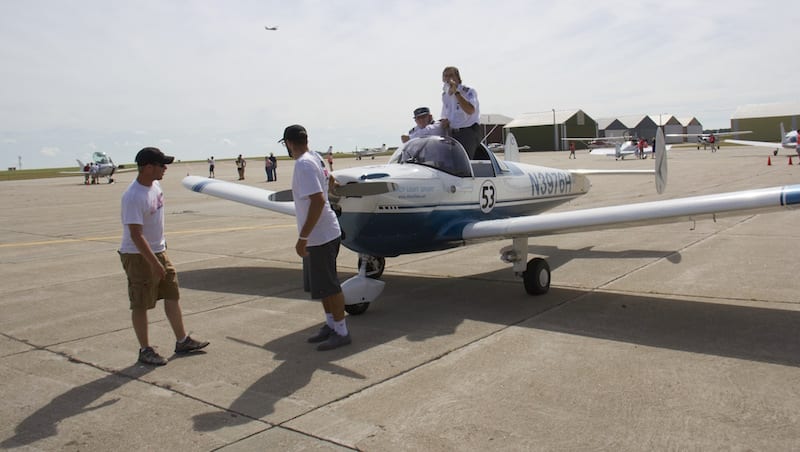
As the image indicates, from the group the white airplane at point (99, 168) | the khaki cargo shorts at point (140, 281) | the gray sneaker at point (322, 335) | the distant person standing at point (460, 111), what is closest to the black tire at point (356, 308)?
the gray sneaker at point (322, 335)

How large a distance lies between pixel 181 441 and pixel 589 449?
2.33 meters

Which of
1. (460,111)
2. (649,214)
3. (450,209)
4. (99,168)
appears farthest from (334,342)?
(99,168)

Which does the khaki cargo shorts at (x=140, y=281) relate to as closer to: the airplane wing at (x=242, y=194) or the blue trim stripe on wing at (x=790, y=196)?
the airplane wing at (x=242, y=194)

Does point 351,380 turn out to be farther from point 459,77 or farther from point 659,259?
point 659,259

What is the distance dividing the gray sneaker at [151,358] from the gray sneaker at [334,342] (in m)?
1.28

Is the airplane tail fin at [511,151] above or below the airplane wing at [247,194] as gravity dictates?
above

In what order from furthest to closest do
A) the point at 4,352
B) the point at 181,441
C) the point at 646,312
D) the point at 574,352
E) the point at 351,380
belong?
1. the point at 646,312
2. the point at 4,352
3. the point at 574,352
4. the point at 351,380
5. the point at 181,441

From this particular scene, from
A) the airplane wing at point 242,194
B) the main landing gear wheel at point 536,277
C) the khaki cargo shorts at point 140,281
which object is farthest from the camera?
the airplane wing at point 242,194

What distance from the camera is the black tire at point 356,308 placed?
6.50m

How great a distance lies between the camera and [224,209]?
A: 20.4 meters

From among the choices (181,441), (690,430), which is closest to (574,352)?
(690,430)

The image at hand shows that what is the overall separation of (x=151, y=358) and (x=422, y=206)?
3.22 meters

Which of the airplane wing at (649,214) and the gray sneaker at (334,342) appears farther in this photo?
the airplane wing at (649,214)

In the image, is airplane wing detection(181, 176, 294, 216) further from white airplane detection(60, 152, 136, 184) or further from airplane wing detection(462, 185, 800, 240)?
white airplane detection(60, 152, 136, 184)
